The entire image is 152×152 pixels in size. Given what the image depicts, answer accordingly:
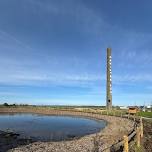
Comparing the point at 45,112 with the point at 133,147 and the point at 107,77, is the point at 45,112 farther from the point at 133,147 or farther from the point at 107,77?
the point at 133,147

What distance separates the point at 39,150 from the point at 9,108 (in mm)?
121303

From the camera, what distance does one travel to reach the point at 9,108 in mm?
145875

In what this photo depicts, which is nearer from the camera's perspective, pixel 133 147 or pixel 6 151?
pixel 133 147

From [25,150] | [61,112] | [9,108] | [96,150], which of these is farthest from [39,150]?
[9,108]

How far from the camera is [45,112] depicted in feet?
445

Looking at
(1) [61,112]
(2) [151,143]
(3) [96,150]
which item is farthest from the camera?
(1) [61,112]

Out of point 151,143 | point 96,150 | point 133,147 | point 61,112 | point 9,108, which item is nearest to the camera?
point 133,147

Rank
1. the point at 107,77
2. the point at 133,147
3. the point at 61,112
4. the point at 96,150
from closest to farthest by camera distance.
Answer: the point at 133,147 → the point at 96,150 → the point at 107,77 → the point at 61,112

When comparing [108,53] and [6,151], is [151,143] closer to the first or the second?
[6,151]

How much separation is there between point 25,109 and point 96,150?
12381cm

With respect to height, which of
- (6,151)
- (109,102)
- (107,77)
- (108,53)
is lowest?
(6,151)

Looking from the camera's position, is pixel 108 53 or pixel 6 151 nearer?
pixel 6 151

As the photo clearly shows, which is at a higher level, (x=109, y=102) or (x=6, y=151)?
(x=109, y=102)

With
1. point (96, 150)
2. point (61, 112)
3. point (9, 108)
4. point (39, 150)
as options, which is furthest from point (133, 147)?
point (9, 108)
